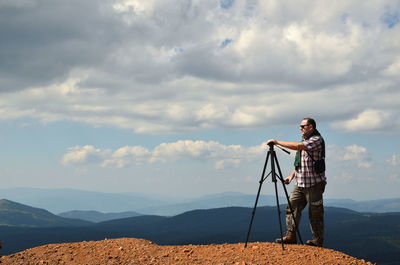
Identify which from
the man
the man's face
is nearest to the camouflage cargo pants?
the man

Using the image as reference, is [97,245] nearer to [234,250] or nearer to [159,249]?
[159,249]

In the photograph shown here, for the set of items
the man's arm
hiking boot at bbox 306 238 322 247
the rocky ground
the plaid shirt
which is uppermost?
the man's arm

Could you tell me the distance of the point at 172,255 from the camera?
36.8ft

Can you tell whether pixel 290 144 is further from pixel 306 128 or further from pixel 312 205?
pixel 312 205

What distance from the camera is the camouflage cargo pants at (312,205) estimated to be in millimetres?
11805

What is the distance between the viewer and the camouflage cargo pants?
11.8m

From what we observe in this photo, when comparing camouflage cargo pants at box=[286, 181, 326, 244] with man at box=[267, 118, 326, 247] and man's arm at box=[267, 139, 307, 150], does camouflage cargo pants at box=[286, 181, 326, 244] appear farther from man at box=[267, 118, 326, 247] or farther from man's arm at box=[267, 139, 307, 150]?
man's arm at box=[267, 139, 307, 150]

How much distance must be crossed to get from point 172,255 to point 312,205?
4629 millimetres

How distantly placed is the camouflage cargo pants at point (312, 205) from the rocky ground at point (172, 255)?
2.38 ft

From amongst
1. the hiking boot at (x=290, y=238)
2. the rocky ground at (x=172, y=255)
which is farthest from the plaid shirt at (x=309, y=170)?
the rocky ground at (x=172, y=255)

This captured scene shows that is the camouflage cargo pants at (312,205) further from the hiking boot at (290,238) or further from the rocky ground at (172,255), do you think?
the rocky ground at (172,255)

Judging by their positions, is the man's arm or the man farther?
the man

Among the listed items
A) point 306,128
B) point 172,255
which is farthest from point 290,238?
point 172,255

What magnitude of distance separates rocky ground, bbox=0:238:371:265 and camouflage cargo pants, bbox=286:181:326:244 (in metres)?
0.73
